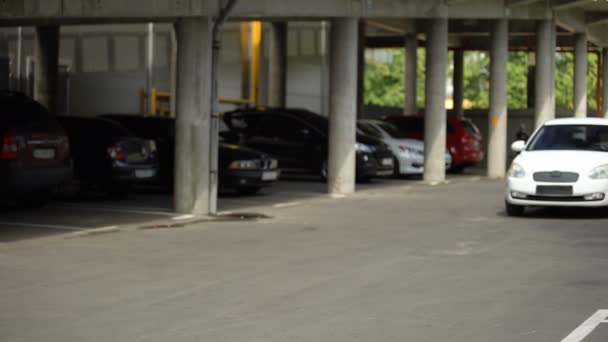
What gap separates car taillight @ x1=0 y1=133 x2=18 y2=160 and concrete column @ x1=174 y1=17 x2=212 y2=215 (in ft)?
9.14

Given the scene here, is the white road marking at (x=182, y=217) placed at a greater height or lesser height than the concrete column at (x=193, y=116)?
lesser

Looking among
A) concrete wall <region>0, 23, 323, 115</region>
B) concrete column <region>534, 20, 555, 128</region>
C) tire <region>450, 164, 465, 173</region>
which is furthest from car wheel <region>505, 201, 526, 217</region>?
concrete wall <region>0, 23, 323, 115</region>

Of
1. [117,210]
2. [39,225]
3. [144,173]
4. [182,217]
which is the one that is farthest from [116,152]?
[39,225]

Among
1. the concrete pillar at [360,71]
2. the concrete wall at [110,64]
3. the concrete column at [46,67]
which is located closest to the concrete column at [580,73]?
the concrete pillar at [360,71]

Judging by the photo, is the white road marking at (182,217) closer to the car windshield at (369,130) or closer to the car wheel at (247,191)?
the car wheel at (247,191)

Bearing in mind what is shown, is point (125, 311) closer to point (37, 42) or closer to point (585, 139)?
point (585, 139)

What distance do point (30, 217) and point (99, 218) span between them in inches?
39.0

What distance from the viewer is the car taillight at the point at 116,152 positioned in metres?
22.0

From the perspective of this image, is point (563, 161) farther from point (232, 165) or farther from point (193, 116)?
point (232, 165)

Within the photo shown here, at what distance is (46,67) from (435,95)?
9687mm

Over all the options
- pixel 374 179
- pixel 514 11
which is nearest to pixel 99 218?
pixel 374 179

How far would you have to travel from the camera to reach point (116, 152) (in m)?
22.0

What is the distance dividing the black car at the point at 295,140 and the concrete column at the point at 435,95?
6.88 feet

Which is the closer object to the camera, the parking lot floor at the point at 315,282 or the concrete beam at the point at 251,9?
the parking lot floor at the point at 315,282
